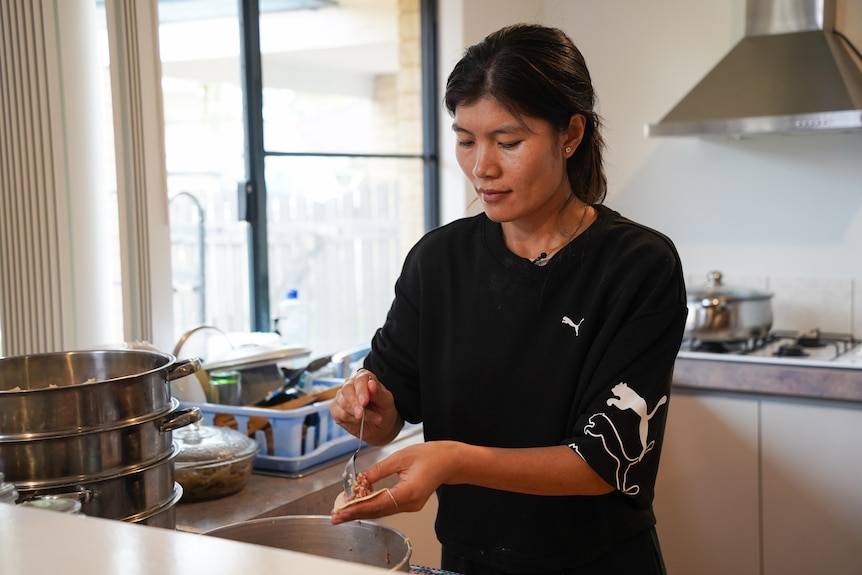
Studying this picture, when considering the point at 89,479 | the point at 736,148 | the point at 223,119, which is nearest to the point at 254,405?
the point at 89,479

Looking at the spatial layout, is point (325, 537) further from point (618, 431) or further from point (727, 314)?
point (727, 314)

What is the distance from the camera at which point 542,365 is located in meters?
1.35

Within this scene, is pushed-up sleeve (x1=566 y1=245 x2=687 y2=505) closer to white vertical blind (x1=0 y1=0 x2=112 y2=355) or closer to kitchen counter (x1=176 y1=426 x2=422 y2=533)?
kitchen counter (x1=176 y1=426 x2=422 y2=533)

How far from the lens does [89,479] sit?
124cm

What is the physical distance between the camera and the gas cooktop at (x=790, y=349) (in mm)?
2633

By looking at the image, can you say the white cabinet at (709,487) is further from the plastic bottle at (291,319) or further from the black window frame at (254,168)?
the black window frame at (254,168)

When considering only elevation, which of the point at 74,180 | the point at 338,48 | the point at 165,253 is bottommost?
the point at 165,253

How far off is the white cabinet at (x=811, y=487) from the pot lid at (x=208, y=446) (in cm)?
154

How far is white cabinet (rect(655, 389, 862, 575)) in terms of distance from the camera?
256 centimetres

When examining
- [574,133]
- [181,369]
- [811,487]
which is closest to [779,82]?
[811,487]

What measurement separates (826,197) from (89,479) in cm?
260

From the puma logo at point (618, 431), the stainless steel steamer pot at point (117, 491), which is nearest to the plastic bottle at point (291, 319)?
the stainless steel steamer pot at point (117, 491)

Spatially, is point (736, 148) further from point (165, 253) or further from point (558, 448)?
point (558, 448)

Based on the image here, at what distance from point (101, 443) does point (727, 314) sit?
6.88 ft
